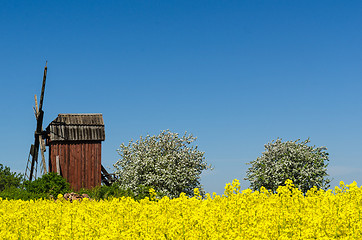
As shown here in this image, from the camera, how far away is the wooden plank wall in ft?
99.9

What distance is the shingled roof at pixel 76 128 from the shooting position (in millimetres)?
30734

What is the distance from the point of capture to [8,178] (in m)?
34.6

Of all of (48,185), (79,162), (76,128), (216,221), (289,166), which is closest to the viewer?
(216,221)

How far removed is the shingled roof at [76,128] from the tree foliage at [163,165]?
8508 mm

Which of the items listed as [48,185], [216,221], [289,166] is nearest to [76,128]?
[48,185]

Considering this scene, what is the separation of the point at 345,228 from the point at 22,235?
6700 millimetres

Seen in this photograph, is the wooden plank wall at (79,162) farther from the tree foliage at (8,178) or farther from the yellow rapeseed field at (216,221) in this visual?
the yellow rapeseed field at (216,221)

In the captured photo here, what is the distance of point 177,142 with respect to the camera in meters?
A: 23.0

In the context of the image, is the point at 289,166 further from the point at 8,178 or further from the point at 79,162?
the point at 8,178

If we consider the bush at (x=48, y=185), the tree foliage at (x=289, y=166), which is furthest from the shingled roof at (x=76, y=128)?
the tree foliage at (x=289, y=166)

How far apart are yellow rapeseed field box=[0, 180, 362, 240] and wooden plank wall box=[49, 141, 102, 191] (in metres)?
19.4

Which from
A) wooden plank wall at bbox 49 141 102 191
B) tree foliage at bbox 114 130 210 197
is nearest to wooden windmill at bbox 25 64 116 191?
wooden plank wall at bbox 49 141 102 191

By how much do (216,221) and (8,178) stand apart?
31.6 meters

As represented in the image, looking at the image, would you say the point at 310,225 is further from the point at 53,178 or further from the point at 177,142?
the point at 53,178
